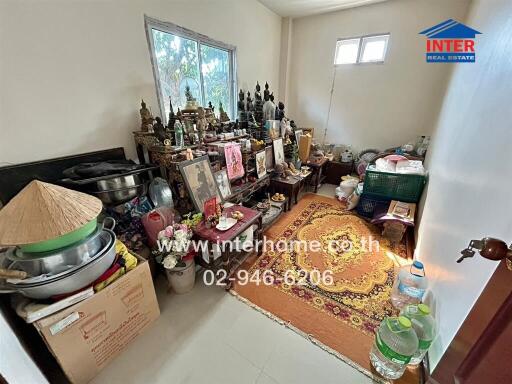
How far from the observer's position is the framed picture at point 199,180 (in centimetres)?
172

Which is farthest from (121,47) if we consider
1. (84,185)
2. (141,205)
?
(141,205)

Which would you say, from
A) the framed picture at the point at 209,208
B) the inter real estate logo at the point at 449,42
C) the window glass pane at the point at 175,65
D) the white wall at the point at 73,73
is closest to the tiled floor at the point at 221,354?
the framed picture at the point at 209,208

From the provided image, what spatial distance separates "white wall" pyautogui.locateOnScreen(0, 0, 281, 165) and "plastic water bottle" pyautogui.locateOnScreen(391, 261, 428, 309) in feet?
8.07

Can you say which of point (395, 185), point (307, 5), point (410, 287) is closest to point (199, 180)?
point (410, 287)

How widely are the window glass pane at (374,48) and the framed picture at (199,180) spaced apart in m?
3.14

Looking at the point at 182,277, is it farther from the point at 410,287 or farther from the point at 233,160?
the point at 410,287

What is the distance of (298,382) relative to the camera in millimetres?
1105

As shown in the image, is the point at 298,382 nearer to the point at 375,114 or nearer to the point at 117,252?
the point at 117,252

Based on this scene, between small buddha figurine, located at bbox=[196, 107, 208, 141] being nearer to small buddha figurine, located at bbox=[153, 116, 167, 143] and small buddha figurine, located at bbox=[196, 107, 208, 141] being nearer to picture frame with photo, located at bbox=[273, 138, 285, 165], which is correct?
small buddha figurine, located at bbox=[153, 116, 167, 143]

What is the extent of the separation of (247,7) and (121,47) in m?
1.93

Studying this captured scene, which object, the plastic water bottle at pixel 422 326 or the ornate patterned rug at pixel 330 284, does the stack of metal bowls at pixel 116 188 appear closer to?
the ornate patterned rug at pixel 330 284

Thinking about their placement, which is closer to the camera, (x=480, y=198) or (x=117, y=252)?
(x=480, y=198)

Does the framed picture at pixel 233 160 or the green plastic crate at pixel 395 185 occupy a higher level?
the framed picture at pixel 233 160

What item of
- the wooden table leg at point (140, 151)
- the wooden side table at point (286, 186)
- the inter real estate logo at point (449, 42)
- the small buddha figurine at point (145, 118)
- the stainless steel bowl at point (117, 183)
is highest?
the inter real estate logo at point (449, 42)
